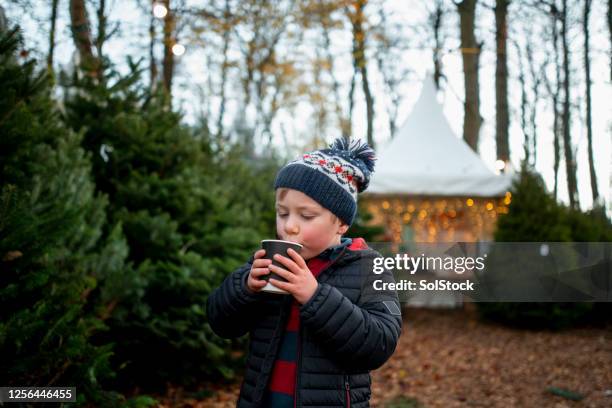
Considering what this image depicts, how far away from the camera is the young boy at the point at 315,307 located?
6.14 ft

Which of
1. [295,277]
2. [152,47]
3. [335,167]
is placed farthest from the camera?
[152,47]

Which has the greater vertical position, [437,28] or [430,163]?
[437,28]

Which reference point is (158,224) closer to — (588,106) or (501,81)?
(501,81)

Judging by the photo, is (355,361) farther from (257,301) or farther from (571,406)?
(571,406)

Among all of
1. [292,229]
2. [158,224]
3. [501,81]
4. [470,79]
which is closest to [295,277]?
[292,229]

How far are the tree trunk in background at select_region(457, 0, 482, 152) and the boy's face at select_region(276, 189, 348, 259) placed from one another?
11956mm

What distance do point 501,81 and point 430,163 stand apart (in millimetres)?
4446

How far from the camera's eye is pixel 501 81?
13.8 meters

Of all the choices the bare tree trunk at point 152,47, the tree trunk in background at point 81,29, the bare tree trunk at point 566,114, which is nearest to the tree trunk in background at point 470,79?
the bare tree trunk at point 566,114

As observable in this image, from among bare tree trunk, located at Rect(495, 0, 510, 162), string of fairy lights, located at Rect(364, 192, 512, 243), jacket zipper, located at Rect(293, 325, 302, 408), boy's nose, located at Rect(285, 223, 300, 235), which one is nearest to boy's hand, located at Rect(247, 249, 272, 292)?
boy's nose, located at Rect(285, 223, 300, 235)

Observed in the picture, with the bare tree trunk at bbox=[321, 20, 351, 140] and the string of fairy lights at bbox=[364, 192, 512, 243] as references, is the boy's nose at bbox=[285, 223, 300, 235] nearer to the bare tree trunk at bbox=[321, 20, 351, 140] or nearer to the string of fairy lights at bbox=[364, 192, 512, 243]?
the string of fairy lights at bbox=[364, 192, 512, 243]

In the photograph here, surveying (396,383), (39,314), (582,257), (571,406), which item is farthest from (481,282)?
(396,383)

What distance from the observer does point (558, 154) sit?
2720 cm

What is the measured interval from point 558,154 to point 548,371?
23.7 metres
